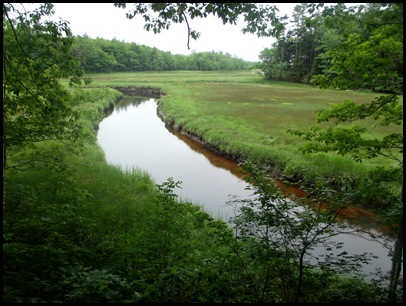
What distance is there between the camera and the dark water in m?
8.63

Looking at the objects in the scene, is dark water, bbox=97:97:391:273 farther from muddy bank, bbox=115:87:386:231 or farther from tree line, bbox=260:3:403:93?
tree line, bbox=260:3:403:93

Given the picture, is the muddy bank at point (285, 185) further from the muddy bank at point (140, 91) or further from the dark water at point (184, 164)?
the muddy bank at point (140, 91)

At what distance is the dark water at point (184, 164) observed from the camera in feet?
28.3

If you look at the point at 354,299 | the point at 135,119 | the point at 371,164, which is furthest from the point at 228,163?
the point at 135,119

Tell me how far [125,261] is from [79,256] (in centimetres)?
80

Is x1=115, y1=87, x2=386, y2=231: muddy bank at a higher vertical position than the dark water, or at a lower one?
higher

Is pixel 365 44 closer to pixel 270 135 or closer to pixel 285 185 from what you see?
pixel 285 185

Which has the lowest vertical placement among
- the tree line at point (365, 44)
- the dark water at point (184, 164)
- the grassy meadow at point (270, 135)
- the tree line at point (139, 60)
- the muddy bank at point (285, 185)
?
the dark water at point (184, 164)

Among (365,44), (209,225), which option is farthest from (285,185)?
(365,44)

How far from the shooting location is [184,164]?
1622cm

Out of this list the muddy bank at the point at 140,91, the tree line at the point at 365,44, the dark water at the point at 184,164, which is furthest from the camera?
the muddy bank at the point at 140,91

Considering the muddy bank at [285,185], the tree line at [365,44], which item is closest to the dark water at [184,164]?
the muddy bank at [285,185]

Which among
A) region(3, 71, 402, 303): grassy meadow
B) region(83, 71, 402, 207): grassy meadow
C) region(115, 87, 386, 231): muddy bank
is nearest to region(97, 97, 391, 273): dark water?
region(115, 87, 386, 231): muddy bank

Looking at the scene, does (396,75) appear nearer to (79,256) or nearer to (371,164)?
(79,256)
